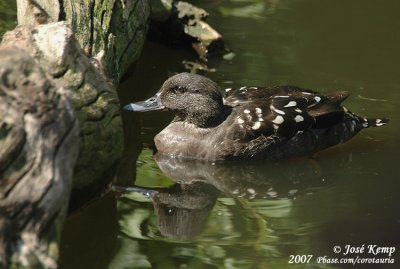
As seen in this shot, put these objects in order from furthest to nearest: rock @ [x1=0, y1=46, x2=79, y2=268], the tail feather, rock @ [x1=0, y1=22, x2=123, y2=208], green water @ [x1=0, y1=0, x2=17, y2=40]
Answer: green water @ [x1=0, y1=0, x2=17, y2=40]
the tail feather
rock @ [x1=0, y1=22, x2=123, y2=208]
rock @ [x1=0, y1=46, x2=79, y2=268]

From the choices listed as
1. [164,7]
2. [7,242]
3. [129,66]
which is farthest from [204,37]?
[7,242]

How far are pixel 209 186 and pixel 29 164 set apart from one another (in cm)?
277

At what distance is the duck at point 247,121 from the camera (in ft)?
26.4

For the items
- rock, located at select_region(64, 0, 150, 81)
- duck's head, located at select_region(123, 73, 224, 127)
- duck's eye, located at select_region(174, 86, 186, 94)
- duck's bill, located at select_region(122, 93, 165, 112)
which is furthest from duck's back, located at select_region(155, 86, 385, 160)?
rock, located at select_region(64, 0, 150, 81)

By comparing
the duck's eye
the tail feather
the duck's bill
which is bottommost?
the tail feather

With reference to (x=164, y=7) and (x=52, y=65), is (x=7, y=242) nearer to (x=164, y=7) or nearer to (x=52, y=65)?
(x=52, y=65)

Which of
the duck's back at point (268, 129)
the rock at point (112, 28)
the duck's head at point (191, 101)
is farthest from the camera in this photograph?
the duck's head at point (191, 101)

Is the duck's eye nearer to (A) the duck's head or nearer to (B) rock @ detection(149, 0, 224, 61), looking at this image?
(A) the duck's head

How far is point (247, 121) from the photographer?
26.5ft

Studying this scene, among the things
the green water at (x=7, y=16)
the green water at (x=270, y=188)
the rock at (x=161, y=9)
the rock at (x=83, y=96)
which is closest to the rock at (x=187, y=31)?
the rock at (x=161, y=9)

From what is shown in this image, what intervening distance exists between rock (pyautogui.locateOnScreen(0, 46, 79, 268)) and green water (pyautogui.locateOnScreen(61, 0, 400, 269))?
94cm

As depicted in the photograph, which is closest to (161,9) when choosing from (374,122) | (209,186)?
(374,122)

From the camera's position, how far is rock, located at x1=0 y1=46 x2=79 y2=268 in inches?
198

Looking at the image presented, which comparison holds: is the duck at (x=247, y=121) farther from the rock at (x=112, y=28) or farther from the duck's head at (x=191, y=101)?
the rock at (x=112, y=28)
